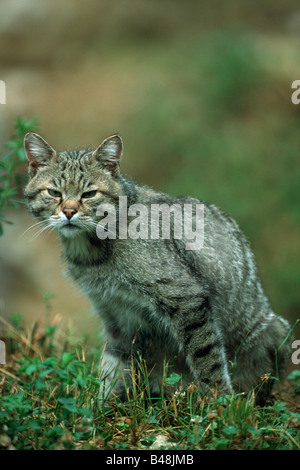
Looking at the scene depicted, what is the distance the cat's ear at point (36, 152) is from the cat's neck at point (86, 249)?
60cm

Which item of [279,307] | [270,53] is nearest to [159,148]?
[270,53]

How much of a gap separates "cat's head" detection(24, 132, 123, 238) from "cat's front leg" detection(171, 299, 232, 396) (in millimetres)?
965

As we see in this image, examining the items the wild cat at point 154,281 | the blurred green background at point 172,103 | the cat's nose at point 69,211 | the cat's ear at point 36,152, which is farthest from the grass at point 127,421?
the blurred green background at point 172,103

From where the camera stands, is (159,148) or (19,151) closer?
(19,151)

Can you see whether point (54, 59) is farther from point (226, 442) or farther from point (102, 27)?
point (226, 442)

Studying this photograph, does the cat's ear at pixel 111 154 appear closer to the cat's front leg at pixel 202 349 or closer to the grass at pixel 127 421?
the cat's front leg at pixel 202 349

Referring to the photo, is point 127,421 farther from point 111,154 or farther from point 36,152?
point 36,152

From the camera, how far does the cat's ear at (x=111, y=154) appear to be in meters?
4.84

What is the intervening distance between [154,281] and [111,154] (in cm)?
103

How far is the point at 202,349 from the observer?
466 centimetres

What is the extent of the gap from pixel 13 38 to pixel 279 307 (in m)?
8.17

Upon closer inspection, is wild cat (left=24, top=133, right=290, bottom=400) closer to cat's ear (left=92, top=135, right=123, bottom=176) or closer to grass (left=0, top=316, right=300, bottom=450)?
cat's ear (left=92, top=135, right=123, bottom=176)

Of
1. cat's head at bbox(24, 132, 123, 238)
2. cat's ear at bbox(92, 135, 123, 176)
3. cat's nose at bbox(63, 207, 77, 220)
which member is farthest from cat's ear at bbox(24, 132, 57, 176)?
cat's nose at bbox(63, 207, 77, 220)

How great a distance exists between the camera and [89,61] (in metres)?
13.3
